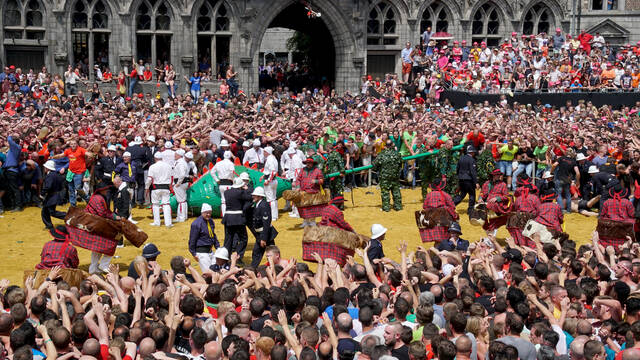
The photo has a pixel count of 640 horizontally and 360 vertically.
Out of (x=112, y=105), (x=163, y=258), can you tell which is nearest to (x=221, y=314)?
(x=163, y=258)

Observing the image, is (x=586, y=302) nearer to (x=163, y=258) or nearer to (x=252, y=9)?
(x=163, y=258)

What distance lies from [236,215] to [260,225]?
47 cm

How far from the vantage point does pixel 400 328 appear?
7.81 metres

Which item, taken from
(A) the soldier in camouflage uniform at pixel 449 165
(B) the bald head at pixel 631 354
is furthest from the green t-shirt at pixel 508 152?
(B) the bald head at pixel 631 354

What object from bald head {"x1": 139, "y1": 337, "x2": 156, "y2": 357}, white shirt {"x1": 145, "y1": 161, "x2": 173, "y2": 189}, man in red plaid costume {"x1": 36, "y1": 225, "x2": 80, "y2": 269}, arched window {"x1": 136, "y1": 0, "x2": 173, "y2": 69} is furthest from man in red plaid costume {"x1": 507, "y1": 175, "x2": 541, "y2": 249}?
arched window {"x1": 136, "y1": 0, "x2": 173, "y2": 69}

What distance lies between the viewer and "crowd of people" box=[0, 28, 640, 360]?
7.90 meters

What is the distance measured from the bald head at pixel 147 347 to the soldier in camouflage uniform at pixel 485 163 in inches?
542

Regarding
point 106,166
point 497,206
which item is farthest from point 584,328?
point 106,166

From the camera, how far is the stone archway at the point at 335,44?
3381 cm

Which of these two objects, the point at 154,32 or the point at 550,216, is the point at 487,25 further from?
the point at 550,216

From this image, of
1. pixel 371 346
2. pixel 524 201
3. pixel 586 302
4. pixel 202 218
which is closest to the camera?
pixel 371 346

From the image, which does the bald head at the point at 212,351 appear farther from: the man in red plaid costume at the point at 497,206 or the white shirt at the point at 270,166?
the white shirt at the point at 270,166

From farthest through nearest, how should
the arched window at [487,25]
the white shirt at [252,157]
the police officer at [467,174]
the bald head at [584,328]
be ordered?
the arched window at [487,25] → the white shirt at [252,157] → the police officer at [467,174] → the bald head at [584,328]

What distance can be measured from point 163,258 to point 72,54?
735 inches
